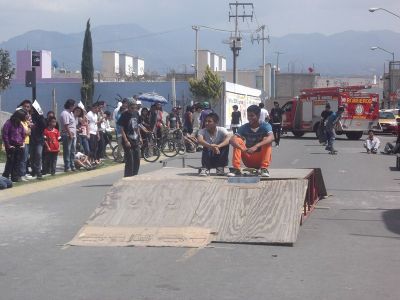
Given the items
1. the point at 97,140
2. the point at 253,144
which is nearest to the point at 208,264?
the point at 253,144

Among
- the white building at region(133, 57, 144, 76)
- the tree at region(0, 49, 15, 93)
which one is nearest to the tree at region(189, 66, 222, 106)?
the tree at region(0, 49, 15, 93)

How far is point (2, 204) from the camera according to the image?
41.9 feet

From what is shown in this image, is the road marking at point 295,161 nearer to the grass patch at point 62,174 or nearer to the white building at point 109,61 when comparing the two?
the grass patch at point 62,174

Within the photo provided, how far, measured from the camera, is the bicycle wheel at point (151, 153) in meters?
22.5

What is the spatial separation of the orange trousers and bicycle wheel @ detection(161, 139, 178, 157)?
41.6ft

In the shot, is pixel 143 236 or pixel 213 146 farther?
pixel 213 146

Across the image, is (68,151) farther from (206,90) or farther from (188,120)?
(206,90)

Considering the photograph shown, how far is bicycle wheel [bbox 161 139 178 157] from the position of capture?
81.4 feet

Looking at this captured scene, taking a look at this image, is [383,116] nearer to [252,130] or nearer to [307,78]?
[252,130]

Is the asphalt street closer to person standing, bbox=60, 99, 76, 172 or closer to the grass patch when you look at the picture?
the grass patch

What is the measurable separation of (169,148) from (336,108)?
55.9ft

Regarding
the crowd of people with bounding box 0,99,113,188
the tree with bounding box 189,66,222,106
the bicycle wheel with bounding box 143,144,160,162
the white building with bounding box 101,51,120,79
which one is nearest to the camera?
the crowd of people with bounding box 0,99,113,188

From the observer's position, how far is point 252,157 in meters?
12.0

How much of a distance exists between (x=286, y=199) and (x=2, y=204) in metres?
5.60
